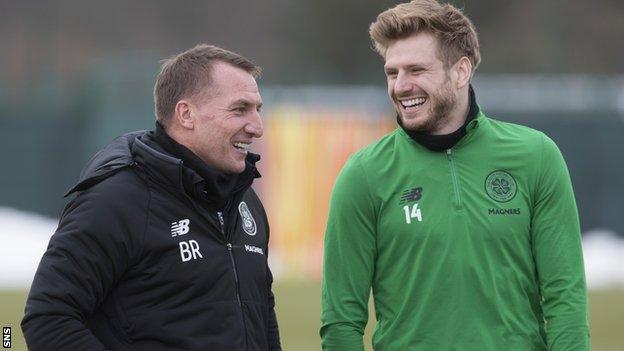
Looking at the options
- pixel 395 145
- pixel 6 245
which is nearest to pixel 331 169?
pixel 6 245

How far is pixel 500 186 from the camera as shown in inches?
192

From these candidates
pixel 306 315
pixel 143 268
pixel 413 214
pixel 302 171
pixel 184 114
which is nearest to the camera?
pixel 143 268

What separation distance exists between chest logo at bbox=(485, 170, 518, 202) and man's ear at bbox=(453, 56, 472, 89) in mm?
342

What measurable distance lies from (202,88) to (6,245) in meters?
15.5

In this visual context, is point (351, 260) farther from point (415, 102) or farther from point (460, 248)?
point (415, 102)

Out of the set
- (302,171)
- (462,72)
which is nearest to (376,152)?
(462,72)

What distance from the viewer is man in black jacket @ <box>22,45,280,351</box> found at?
4344mm

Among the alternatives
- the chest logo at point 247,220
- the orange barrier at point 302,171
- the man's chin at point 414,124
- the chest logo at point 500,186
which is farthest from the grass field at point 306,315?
the chest logo at point 500,186

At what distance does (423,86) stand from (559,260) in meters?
0.76

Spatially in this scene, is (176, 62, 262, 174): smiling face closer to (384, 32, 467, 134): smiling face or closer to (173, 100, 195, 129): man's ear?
(173, 100, 195, 129): man's ear

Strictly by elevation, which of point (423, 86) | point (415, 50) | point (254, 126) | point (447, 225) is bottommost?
point (447, 225)

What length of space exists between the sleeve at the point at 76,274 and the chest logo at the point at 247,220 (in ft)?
1.80

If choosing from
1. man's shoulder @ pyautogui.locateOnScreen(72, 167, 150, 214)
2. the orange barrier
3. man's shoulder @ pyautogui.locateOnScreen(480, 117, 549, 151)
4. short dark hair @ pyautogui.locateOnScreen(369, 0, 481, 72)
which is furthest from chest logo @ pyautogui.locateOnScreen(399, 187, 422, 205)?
the orange barrier

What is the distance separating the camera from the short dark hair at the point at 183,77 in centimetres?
473
